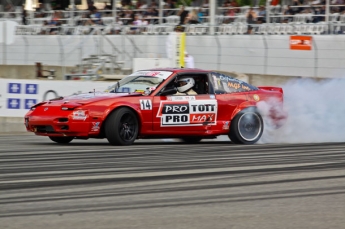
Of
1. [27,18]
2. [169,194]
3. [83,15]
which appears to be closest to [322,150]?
[169,194]

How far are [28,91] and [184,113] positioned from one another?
575 cm

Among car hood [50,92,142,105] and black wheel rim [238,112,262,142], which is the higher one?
car hood [50,92,142,105]

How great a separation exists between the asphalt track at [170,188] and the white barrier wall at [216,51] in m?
10.7

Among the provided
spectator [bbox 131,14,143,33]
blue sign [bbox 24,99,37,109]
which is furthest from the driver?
spectator [bbox 131,14,143,33]

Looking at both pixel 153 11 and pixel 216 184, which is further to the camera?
pixel 153 11

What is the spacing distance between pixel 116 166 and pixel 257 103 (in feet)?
14.6

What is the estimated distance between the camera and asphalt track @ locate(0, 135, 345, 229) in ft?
19.2

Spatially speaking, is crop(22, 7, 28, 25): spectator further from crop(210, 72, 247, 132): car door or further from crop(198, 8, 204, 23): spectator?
crop(210, 72, 247, 132): car door

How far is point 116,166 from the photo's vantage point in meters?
8.75

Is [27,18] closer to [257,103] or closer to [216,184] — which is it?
[257,103]

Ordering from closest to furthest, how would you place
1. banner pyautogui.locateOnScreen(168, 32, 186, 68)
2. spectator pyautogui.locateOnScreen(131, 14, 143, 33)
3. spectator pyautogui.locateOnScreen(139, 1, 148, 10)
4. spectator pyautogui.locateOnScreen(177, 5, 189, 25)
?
banner pyautogui.locateOnScreen(168, 32, 186, 68), spectator pyautogui.locateOnScreen(177, 5, 189, 25), spectator pyautogui.locateOnScreen(131, 14, 143, 33), spectator pyautogui.locateOnScreen(139, 1, 148, 10)

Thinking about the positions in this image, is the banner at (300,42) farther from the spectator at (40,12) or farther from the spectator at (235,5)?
the spectator at (40,12)

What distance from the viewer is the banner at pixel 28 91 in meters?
16.3

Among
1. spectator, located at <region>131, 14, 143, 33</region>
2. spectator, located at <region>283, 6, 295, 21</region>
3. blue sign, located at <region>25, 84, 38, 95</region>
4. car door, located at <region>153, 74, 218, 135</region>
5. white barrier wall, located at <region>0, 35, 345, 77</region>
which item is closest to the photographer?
car door, located at <region>153, 74, 218, 135</region>
